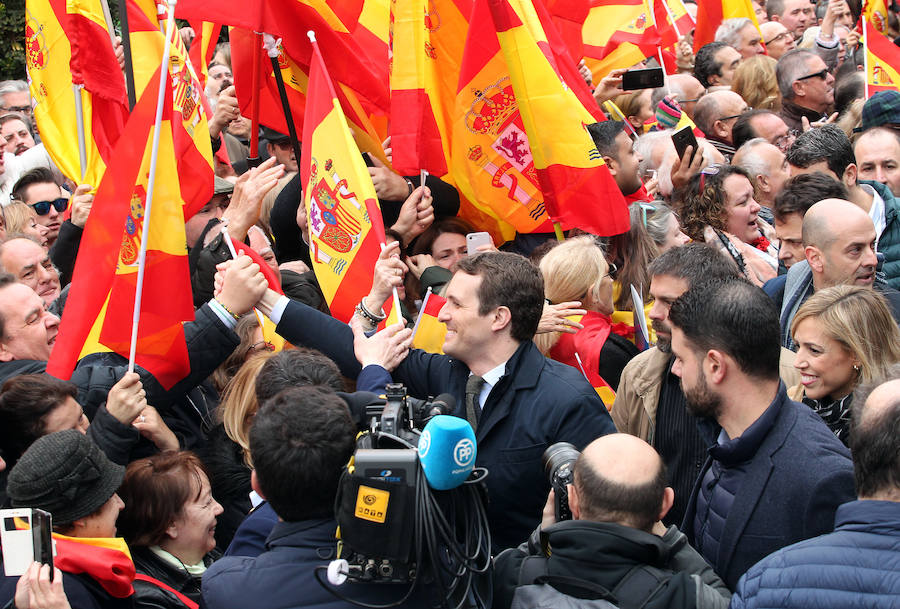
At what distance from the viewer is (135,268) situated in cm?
422

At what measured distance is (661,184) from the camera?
6.61 meters

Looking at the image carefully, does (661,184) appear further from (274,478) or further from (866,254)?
(274,478)

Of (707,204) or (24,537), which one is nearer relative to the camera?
(24,537)

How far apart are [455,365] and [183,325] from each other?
1264 mm

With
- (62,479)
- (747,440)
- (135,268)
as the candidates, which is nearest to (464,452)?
(747,440)

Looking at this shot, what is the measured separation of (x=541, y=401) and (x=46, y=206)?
503cm

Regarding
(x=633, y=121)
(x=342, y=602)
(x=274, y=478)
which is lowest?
(x=633, y=121)

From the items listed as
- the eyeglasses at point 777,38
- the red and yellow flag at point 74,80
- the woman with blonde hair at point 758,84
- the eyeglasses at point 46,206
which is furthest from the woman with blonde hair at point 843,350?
the eyeglasses at point 777,38

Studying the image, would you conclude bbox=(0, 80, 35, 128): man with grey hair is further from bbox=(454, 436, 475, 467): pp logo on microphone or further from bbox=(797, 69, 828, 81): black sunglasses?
bbox=(454, 436, 475, 467): pp logo on microphone

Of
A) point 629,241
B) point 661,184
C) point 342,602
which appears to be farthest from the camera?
point 661,184

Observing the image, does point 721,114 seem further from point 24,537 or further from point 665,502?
point 24,537

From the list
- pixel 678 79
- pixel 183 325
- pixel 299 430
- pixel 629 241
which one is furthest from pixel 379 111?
pixel 678 79

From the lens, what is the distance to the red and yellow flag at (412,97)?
5391mm

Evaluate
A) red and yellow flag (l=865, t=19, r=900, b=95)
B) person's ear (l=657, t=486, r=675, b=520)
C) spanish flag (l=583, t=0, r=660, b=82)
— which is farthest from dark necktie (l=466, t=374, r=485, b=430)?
red and yellow flag (l=865, t=19, r=900, b=95)
